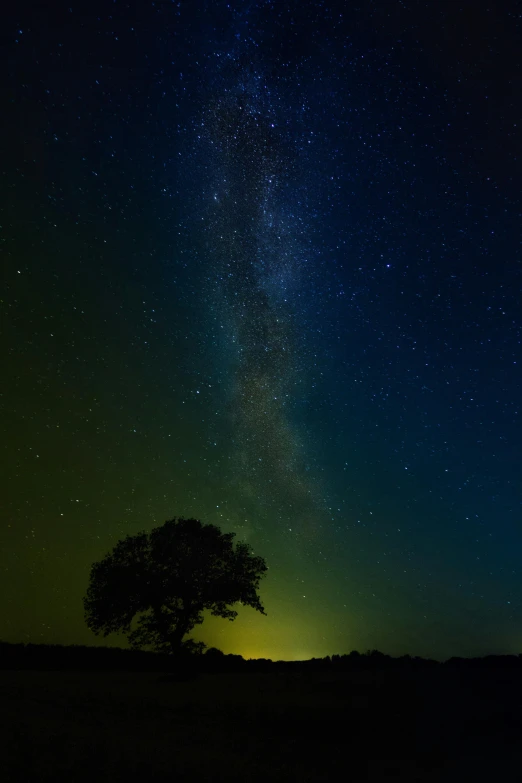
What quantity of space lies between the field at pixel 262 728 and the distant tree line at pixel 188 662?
12.6 feet

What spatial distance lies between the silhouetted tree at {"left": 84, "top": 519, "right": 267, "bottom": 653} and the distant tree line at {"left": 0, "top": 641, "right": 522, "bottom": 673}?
3.70 ft

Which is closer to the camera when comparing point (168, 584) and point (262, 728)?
point (262, 728)

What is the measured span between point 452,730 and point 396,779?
514cm

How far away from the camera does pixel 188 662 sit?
78.8 feet

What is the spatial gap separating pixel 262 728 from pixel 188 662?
1295 cm

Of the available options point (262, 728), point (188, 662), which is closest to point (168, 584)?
point (188, 662)

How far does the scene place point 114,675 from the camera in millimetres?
19609

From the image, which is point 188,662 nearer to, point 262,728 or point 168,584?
point 168,584

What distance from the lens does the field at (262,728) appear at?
8820 millimetres

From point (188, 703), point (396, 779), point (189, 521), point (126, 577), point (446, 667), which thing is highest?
point (189, 521)

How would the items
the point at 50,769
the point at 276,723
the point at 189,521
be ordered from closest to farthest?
the point at 50,769
the point at 276,723
the point at 189,521

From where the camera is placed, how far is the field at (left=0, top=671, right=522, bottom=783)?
8.82m

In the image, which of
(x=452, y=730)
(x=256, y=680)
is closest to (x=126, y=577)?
(x=256, y=680)

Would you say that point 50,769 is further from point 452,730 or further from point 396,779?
point 452,730
